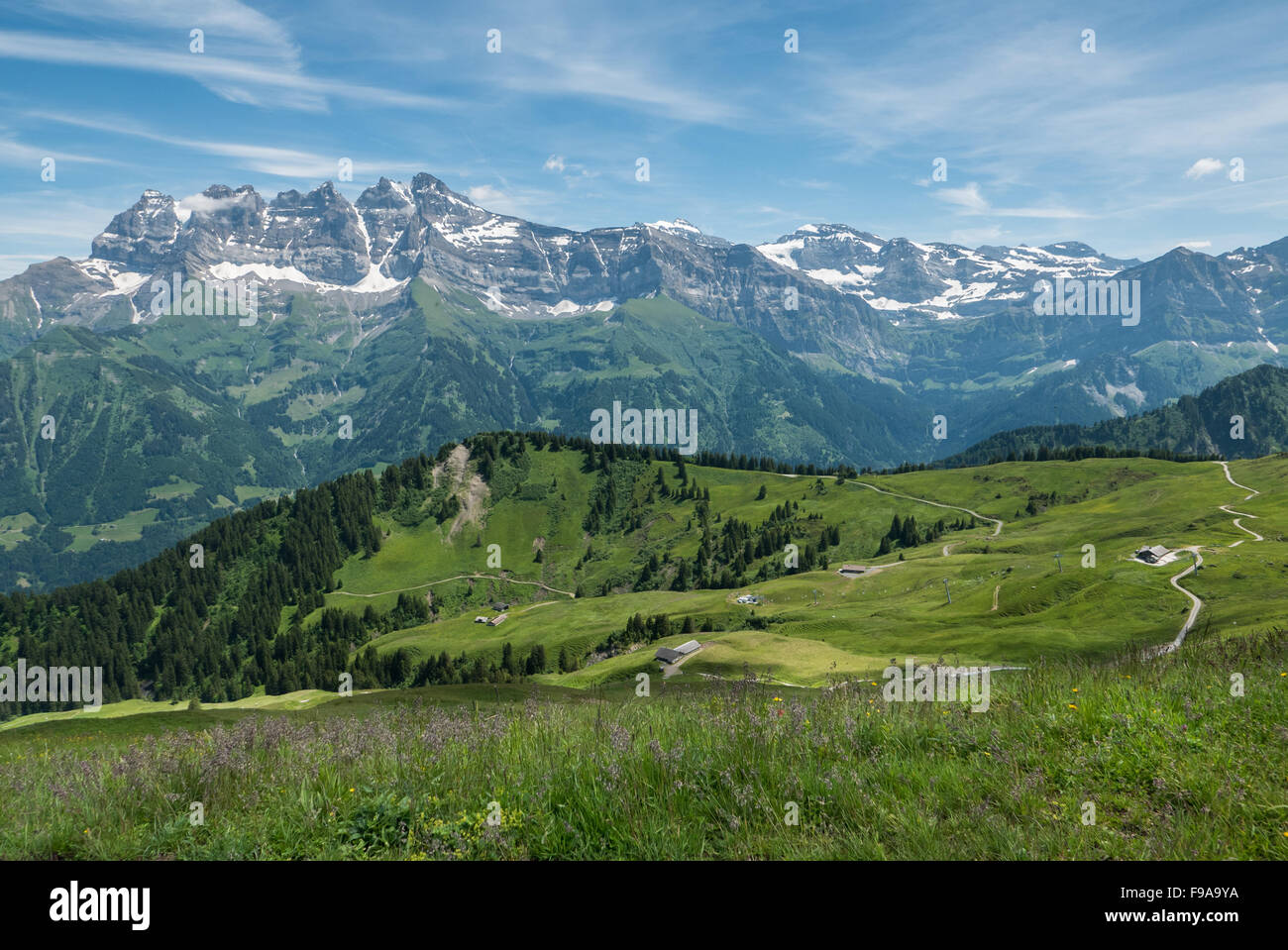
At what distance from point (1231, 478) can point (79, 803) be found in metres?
235

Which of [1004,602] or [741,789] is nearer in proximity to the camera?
[741,789]

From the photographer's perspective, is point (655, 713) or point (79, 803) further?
point (655, 713)

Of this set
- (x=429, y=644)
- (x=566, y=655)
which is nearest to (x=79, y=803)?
(x=566, y=655)

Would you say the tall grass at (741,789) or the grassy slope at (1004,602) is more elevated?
the tall grass at (741,789)

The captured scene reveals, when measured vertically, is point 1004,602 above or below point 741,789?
below

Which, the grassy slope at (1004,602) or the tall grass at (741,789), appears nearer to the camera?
the tall grass at (741,789)

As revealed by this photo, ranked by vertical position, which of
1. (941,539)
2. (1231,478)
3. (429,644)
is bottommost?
(429,644)

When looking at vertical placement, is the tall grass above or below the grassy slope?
above

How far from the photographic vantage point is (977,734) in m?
7.76

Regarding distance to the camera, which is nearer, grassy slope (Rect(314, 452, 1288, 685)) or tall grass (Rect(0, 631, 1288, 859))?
tall grass (Rect(0, 631, 1288, 859))

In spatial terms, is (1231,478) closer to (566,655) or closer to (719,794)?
(566,655)
